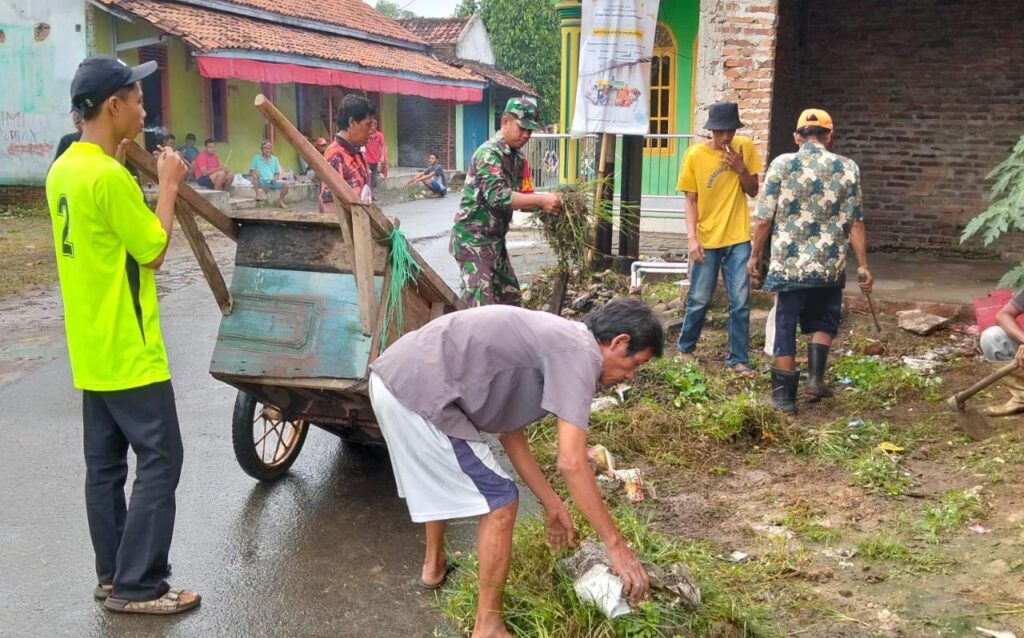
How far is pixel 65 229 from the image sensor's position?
3.51 m

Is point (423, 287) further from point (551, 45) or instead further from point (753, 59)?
point (551, 45)

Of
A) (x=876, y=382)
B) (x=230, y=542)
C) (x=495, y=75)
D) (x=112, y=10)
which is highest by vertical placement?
(x=112, y=10)

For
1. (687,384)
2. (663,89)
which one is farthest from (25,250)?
(687,384)

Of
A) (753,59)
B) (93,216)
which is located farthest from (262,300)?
(753,59)

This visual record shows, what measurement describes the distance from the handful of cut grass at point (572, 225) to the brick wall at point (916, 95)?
14.4 ft

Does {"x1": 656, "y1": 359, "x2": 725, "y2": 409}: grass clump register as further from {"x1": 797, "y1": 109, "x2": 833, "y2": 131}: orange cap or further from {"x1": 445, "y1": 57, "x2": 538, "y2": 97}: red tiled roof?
{"x1": 445, "y1": 57, "x2": 538, "y2": 97}: red tiled roof

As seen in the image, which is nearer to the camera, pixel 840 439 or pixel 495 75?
pixel 840 439

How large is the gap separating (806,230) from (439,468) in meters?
3.53

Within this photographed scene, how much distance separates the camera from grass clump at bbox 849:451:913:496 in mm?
4762

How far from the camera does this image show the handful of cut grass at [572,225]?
690 centimetres

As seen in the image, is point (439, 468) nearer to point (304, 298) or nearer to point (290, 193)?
point (304, 298)

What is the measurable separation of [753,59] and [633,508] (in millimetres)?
4563

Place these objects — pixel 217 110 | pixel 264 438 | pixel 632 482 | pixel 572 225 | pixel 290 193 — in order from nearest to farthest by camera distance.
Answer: pixel 632 482 < pixel 264 438 < pixel 572 225 < pixel 290 193 < pixel 217 110

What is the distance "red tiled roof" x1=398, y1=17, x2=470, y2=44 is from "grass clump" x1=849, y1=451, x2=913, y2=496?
95.3ft
